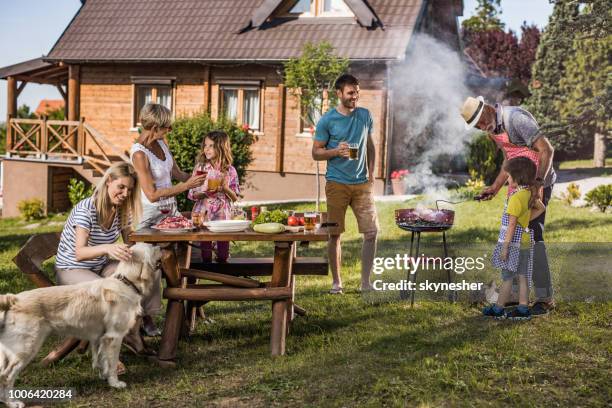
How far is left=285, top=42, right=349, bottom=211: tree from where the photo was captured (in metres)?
15.3

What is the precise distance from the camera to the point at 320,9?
18609 mm

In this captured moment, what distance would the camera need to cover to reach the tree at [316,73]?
15312 mm

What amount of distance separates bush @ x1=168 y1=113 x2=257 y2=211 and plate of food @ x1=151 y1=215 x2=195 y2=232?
8801 millimetres

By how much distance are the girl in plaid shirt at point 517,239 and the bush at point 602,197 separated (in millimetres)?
8617

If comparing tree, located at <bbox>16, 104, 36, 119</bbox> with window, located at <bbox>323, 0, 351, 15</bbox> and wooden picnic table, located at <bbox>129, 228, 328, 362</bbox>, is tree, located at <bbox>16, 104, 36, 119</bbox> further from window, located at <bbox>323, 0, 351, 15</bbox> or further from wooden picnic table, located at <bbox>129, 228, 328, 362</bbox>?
wooden picnic table, located at <bbox>129, 228, 328, 362</bbox>

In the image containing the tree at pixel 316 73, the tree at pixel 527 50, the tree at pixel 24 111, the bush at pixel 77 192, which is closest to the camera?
the tree at pixel 316 73

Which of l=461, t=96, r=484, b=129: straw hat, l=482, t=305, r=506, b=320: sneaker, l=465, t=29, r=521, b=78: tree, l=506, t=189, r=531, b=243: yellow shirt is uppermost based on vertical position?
l=465, t=29, r=521, b=78: tree

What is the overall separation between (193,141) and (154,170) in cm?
917

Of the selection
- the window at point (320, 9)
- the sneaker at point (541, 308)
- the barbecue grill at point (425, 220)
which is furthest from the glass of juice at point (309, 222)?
the window at point (320, 9)

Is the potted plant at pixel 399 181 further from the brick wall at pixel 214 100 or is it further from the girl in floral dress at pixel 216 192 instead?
the girl in floral dress at pixel 216 192

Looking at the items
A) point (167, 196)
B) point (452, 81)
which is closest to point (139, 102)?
point (452, 81)

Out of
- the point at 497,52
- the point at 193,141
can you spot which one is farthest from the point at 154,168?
the point at 497,52

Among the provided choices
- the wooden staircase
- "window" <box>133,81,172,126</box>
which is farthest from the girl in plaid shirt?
"window" <box>133,81,172,126</box>

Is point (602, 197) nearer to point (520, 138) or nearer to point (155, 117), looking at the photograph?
point (520, 138)
